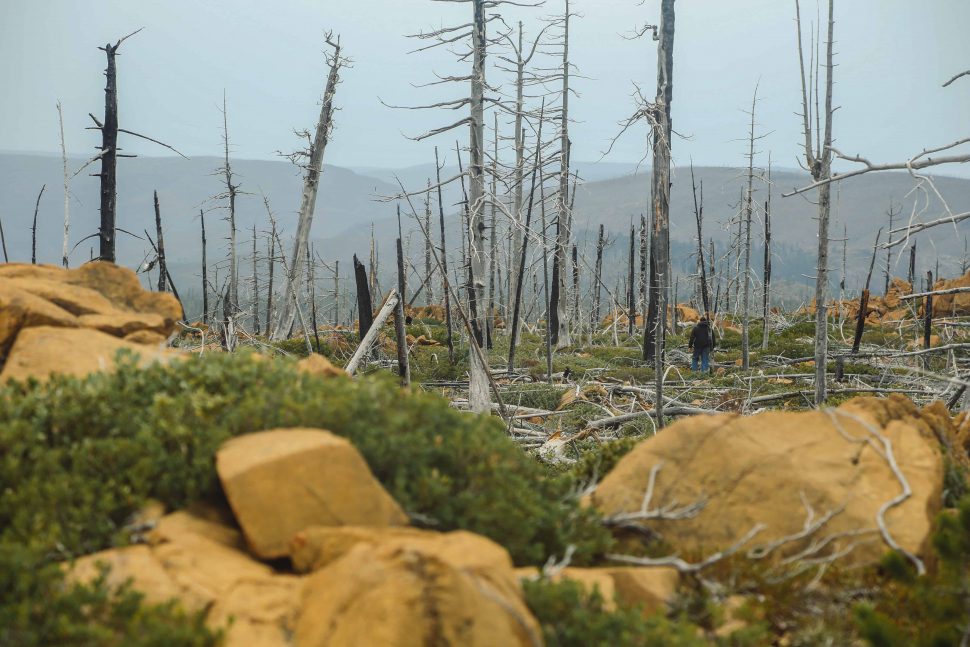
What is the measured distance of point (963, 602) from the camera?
340cm

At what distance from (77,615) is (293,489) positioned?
98cm

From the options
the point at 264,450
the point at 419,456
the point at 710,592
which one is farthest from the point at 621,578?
the point at 264,450

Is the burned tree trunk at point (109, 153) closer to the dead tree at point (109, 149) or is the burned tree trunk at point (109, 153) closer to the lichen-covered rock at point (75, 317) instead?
the dead tree at point (109, 149)

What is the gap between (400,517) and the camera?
144 inches

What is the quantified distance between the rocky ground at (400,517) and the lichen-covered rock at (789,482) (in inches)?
0.6

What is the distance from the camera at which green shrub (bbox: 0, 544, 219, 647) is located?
269cm

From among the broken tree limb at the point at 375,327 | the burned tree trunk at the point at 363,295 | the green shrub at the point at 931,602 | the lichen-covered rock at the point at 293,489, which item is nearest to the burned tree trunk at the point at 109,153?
the burned tree trunk at the point at 363,295

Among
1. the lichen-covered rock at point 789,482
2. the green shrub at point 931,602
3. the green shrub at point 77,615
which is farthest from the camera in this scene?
the lichen-covered rock at point 789,482

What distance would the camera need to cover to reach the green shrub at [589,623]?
10.2ft

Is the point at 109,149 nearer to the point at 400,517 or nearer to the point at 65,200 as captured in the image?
the point at 65,200

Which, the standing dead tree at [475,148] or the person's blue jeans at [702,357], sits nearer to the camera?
the standing dead tree at [475,148]

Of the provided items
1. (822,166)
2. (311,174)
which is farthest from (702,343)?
(311,174)

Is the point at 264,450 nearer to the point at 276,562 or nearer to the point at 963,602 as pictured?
the point at 276,562

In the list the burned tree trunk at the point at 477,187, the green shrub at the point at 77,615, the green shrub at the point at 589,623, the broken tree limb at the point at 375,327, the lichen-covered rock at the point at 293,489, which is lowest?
the green shrub at the point at 589,623
